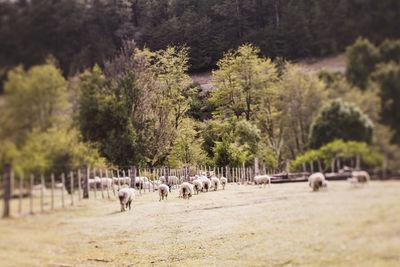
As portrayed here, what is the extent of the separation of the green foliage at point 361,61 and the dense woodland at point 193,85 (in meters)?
0.01

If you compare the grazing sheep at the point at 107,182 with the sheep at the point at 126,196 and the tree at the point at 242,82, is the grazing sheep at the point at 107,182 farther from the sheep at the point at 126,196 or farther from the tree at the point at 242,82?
the tree at the point at 242,82

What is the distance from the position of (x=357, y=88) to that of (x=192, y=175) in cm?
304

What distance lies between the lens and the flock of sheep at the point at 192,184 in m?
4.06

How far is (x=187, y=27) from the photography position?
5.38m

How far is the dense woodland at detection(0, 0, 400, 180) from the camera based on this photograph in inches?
128

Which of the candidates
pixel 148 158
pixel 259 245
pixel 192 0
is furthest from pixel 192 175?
pixel 192 0

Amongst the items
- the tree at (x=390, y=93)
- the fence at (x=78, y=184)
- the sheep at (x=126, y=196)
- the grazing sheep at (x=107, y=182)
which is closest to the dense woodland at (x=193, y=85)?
the tree at (x=390, y=93)

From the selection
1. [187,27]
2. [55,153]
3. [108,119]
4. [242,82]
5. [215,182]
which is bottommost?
[215,182]

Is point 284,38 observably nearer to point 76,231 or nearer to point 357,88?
point 357,88

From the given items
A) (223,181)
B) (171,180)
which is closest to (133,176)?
(171,180)

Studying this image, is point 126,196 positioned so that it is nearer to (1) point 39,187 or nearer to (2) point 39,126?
(1) point 39,187

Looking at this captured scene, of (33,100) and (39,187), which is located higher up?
(33,100)

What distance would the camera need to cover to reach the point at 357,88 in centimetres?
349

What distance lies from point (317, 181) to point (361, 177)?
63 centimetres
